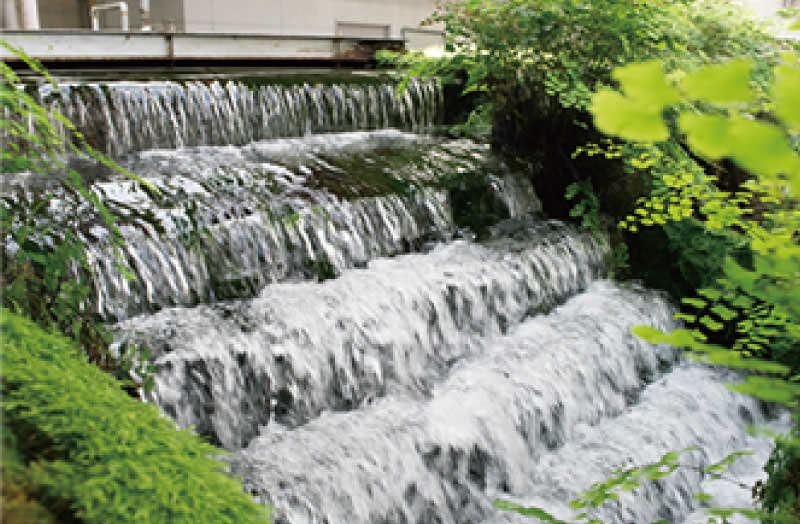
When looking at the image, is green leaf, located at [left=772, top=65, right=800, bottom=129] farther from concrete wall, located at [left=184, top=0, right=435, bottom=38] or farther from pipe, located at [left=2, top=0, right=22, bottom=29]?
concrete wall, located at [left=184, top=0, right=435, bottom=38]

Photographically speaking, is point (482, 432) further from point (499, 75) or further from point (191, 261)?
point (499, 75)

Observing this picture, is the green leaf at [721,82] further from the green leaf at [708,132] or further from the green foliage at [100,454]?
the green foliage at [100,454]

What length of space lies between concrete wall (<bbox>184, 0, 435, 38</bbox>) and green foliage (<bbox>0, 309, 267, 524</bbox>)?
14.8 m

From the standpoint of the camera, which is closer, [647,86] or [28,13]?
[647,86]

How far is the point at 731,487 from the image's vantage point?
4219 mm

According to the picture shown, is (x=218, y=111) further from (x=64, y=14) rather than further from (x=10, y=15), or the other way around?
(x=64, y=14)

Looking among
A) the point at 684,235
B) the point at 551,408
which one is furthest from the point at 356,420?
the point at 684,235

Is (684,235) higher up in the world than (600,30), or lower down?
lower down

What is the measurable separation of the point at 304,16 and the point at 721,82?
56.6 feet

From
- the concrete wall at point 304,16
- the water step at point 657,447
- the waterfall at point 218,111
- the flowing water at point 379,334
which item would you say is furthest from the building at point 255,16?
the water step at point 657,447

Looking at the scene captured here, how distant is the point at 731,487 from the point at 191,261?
4.06 m

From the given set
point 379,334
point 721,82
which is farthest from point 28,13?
point 721,82

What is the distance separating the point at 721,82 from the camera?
723 mm

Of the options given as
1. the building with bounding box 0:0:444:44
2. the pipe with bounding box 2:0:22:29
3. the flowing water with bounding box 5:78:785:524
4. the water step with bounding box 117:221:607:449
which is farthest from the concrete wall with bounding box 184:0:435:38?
the water step with bounding box 117:221:607:449
